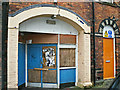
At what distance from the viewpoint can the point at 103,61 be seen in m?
8.60

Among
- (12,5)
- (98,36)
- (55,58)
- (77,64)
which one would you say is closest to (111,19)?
(98,36)

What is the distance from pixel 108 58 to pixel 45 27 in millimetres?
4126

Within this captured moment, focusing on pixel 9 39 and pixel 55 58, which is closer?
pixel 9 39

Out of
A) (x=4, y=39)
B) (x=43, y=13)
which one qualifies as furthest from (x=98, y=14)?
(x=4, y=39)

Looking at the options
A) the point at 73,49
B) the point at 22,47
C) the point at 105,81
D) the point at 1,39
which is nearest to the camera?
the point at 1,39

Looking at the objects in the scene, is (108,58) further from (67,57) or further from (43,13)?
(43,13)

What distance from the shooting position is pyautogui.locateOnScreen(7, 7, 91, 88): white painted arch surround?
19.4ft

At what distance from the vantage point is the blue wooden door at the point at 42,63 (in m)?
7.50

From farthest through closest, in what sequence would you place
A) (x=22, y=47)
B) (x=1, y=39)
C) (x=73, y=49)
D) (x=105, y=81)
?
(x=105, y=81) → (x=73, y=49) → (x=22, y=47) → (x=1, y=39)

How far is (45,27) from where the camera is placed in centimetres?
721

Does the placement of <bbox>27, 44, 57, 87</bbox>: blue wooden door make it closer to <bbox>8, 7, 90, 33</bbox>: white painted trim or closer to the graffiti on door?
the graffiti on door

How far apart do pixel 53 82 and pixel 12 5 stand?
3886mm

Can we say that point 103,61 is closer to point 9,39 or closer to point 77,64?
point 77,64

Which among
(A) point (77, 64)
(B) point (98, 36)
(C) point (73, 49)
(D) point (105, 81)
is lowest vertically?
(D) point (105, 81)
